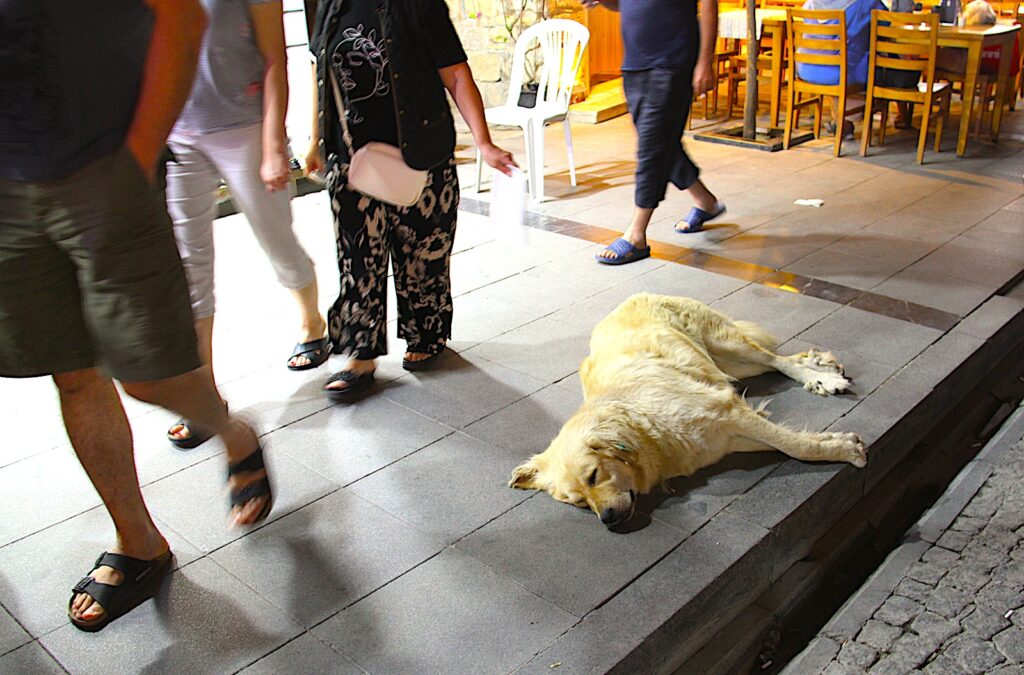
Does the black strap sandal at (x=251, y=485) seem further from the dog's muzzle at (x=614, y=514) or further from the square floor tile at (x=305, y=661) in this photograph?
the dog's muzzle at (x=614, y=514)

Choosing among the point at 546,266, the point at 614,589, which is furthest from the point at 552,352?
the point at 614,589

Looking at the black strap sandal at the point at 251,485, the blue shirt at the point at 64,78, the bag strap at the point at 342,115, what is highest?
the blue shirt at the point at 64,78

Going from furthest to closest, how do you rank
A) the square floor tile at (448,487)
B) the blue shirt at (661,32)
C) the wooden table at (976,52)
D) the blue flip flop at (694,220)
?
the wooden table at (976,52) → the blue flip flop at (694,220) → the blue shirt at (661,32) → the square floor tile at (448,487)

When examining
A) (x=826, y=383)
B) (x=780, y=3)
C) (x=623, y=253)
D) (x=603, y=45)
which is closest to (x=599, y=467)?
(x=826, y=383)

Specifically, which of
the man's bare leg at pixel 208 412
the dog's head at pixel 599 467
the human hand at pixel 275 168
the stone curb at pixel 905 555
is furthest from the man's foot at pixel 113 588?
the stone curb at pixel 905 555

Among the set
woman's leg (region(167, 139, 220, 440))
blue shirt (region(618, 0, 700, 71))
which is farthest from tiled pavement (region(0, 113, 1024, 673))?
blue shirt (region(618, 0, 700, 71))

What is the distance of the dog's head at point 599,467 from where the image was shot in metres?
2.76

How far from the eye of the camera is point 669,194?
258 inches

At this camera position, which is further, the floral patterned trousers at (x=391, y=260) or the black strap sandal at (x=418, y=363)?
the black strap sandal at (x=418, y=363)

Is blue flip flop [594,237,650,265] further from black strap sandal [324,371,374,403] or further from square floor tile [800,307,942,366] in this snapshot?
black strap sandal [324,371,374,403]

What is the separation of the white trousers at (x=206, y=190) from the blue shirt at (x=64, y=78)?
121cm

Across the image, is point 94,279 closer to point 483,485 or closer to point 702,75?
point 483,485

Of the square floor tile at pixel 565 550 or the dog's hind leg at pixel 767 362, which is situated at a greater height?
the dog's hind leg at pixel 767 362

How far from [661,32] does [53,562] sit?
12.7 ft
